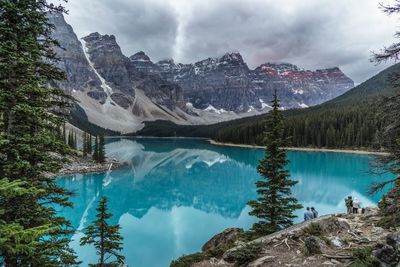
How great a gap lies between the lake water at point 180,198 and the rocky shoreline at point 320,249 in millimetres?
3743

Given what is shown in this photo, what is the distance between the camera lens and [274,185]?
69.6 ft

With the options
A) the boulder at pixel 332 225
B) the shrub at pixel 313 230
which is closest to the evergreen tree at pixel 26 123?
the shrub at pixel 313 230

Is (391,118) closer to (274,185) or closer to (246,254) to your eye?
(246,254)

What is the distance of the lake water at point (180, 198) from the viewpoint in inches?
1278

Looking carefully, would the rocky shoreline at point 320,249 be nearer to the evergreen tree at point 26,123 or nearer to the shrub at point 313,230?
the shrub at point 313,230

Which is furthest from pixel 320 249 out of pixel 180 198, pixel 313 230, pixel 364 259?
pixel 180 198

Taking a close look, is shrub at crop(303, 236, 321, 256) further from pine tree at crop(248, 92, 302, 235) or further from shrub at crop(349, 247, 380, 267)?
pine tree at crop(248, 92, 302, 235)

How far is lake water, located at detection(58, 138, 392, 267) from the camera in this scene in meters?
32.5

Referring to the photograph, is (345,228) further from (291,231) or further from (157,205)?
(157,205)

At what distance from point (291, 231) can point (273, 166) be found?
238 inches

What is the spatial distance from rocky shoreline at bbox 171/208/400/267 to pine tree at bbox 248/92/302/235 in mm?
3964

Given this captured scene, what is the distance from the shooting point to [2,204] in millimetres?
9688

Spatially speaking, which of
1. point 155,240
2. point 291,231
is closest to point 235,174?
point 155,240

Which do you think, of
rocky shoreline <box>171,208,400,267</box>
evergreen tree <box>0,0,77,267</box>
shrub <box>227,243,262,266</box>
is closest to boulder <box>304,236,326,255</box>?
rocky shoreline <box>171,208,400,267</box>
